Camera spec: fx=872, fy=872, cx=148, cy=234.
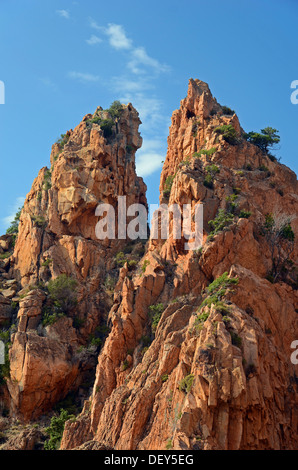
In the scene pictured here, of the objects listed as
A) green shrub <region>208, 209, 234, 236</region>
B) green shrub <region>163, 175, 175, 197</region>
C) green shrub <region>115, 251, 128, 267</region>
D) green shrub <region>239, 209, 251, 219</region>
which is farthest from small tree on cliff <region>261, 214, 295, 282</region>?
green shrub <region>115, 251, 128, 267</region>

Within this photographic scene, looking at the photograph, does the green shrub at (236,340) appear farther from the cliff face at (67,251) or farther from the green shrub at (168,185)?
the green shrub at (168,185)

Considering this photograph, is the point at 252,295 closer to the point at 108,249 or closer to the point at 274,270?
the point at 274,270

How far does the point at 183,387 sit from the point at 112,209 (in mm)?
27144

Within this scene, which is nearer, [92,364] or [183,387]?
[183,387]

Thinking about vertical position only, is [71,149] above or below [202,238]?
above

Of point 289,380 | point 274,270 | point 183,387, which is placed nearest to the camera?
point 183,387

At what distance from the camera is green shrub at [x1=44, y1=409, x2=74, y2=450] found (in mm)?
63094

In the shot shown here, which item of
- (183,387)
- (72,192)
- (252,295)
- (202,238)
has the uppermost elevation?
(72,192)

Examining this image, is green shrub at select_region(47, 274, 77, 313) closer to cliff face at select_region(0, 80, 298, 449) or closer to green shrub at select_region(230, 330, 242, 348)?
cliff face at select_region(0, 80, 298, 449)

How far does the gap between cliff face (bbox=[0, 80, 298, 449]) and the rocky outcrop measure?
0.10m

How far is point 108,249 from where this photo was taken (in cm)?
7881

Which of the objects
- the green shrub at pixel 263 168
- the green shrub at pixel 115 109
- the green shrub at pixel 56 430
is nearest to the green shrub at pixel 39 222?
the green shrub at pixel 115 109

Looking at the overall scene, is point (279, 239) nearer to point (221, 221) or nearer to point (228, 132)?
point (221, 221)

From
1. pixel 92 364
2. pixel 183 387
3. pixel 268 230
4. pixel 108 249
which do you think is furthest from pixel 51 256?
pixel 183 387
